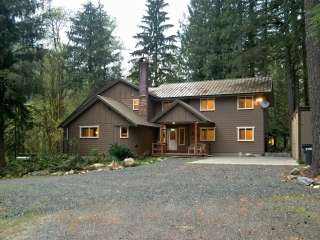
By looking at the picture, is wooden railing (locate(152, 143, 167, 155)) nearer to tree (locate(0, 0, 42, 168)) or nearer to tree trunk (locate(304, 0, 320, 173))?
tree (locate(0, 0, 42, 168))

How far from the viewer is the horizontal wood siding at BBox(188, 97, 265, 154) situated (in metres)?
25.3

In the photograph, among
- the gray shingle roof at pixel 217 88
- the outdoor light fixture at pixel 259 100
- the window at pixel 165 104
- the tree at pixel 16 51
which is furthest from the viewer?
the window at pixel 165 104

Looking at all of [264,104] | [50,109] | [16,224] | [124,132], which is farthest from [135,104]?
[16,224]

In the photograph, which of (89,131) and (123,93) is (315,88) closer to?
(89,131)

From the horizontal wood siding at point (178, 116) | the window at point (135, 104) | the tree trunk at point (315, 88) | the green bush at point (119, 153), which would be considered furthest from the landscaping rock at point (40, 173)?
the tree trunk at point (315, 88)

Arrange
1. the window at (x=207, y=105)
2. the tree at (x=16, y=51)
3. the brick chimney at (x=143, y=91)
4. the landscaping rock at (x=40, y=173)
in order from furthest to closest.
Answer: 1. the brick chimney at (x=143, y=91)
2. the window at (x=207, y=105)
3. the tree at (x=16, y=51)
4. the landscaping rock at (x=40, y=173)

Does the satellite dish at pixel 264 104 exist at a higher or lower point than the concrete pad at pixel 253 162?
higher

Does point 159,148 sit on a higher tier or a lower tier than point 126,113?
lower

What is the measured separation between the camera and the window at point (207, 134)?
88.0 feet

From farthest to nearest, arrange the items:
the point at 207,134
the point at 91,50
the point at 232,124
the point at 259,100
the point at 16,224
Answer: the point at 91,50 < the point at 207,134 < the point at 232,124 < the point at 259,100 < the point at 16,224

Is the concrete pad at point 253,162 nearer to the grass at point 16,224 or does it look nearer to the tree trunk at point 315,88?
the tree trunk at point 315,88

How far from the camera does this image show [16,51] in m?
19.8

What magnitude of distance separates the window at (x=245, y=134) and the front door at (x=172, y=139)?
4973 millimetres

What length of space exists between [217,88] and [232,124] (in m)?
3.12
